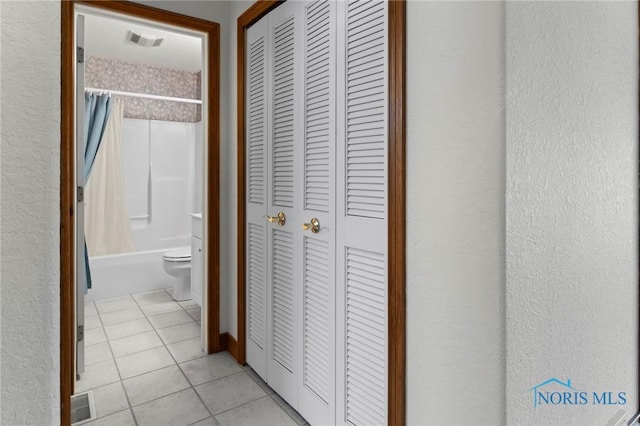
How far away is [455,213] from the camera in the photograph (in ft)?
3.42

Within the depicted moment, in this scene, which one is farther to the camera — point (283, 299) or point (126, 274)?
point (126, 274)

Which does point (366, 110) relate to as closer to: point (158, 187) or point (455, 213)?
point (455, 213)

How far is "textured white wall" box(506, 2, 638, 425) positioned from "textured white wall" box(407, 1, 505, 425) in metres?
0.04

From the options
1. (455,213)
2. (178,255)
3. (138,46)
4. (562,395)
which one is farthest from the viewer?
(138,46)

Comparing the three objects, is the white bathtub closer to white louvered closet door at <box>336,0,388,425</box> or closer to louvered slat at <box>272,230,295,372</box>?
louvered slat at <box>272,230,295,372</box>

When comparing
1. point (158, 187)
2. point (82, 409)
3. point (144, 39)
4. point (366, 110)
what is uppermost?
point (144, 39)

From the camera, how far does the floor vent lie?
182 centimetres

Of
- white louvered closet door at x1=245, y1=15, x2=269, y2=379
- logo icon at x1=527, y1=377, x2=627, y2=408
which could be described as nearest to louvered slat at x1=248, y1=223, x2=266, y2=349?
white louvered closet door at x1=245, y1=15, x2=269, y2=379

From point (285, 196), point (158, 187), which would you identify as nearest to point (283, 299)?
point (285, 196)

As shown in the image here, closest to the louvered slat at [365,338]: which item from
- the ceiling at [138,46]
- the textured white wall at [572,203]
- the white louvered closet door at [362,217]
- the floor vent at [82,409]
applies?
the white louvered closet door at [362,217]

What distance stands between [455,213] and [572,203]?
1.63ft

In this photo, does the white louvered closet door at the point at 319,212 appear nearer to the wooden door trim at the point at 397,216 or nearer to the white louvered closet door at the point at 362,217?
the white louvered closet door at the point at 362,217

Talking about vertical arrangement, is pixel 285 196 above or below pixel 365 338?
above

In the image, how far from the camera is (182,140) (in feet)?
15.2
